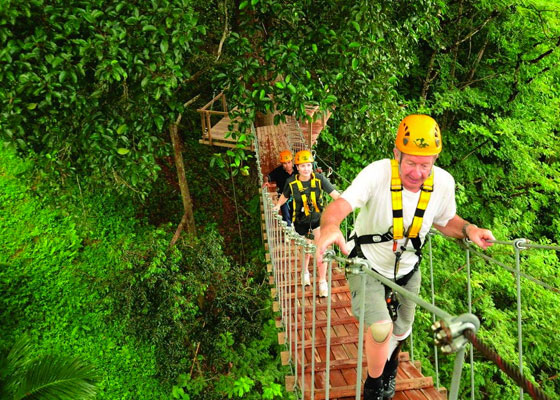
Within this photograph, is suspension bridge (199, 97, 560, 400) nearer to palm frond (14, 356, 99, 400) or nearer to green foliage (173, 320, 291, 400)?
Answer: palm frond (14, 356, 99, 400)

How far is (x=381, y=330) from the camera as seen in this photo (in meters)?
1.66

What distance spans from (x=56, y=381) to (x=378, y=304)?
389 centimetres

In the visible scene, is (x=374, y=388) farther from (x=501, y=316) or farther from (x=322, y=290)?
(x=501, y=316)

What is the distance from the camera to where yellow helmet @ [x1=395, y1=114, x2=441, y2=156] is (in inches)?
62.3

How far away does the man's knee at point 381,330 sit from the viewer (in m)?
1.65

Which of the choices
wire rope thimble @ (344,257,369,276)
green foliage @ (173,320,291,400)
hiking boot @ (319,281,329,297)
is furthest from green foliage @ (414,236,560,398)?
wire rope thimble @ (344,257,369,276)

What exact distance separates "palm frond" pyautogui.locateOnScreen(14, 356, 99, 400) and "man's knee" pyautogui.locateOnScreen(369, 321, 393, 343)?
365cm

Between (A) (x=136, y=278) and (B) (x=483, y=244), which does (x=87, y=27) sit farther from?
(A) (x=136, y=278)

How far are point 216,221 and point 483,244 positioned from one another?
23.6 feet

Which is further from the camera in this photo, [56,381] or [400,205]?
[56,381]

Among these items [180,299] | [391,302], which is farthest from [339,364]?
[180,299]

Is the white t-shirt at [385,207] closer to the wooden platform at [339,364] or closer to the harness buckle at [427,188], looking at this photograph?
the harness buckle at [427,188]

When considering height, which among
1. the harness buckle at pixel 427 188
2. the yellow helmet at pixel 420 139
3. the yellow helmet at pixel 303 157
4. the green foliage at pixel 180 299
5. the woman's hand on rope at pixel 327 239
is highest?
the yellow helmet at pixel 420 139

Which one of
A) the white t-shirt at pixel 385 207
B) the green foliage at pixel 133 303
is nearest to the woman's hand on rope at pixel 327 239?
the white t-shirt at pixel 385 207
